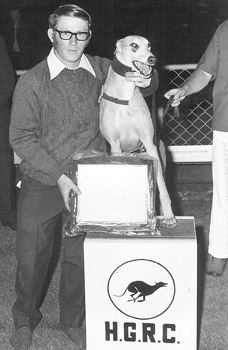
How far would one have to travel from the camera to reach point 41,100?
2596 millimetres

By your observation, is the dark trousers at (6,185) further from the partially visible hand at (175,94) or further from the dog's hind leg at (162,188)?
the dog's hind leg at (162,188)

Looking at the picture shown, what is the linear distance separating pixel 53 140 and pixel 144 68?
53cm

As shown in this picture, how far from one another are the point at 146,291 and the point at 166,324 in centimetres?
19

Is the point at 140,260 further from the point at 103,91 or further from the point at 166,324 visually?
the point at 103,91

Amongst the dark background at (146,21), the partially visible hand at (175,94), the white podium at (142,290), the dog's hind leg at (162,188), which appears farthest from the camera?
the dark background at (146,21)

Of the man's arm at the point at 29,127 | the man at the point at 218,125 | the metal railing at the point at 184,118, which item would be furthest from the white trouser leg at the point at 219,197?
the metal railing at the point at 184,118

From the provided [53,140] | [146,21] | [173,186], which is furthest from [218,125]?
[146,21]

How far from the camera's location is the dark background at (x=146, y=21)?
38.4ft

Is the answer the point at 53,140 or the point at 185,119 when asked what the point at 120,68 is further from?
the point at 185,119

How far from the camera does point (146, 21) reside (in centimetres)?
1341

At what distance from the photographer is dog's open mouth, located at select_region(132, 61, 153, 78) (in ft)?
8.17

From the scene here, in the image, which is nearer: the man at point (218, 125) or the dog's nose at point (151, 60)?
the dog's nose at point (151, 60)

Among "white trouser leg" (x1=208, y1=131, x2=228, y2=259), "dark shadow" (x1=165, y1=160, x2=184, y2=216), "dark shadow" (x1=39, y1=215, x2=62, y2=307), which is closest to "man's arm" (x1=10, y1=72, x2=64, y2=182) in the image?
"dark shadow" (x1=39, y1=215, x2=62, y2=307)

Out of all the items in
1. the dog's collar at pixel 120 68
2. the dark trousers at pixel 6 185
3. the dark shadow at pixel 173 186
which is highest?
the dog's collar at pixel 120 68
